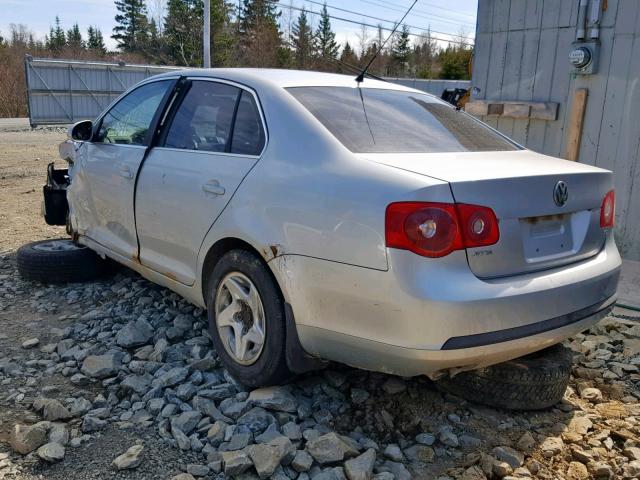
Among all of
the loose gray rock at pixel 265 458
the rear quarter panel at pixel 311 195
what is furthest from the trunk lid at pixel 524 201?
the loose gray rock at pixel 265 458

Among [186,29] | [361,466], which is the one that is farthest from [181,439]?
[186,29]

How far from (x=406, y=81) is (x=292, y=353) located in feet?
99.0

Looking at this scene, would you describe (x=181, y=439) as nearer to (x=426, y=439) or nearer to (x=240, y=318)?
(x=240, y=318)

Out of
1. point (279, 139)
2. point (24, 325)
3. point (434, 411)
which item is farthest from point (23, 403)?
point (434, 411)

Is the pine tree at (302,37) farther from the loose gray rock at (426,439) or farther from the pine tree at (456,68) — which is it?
the loose gray rock at (426,439)

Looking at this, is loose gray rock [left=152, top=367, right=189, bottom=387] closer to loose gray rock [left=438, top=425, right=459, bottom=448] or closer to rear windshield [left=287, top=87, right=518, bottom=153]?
loose gray rock [left=438, top=425, right=459, bottom=448]

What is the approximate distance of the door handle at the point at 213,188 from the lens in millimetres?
Answer: 3211

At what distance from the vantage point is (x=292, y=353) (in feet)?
9.54

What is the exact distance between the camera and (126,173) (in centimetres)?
405

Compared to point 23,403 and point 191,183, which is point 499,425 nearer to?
point 191,183

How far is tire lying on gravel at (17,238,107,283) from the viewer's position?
16.0 feet

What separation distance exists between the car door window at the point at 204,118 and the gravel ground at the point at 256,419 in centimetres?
122

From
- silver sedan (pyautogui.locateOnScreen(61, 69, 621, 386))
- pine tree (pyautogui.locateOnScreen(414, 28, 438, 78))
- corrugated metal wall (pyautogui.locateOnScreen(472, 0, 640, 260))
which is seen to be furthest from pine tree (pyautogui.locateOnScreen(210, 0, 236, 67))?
silver sedan (pyautogui.locateOnScreen(61, 69, 621, 386))

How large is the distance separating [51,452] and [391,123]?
228 centimetres
